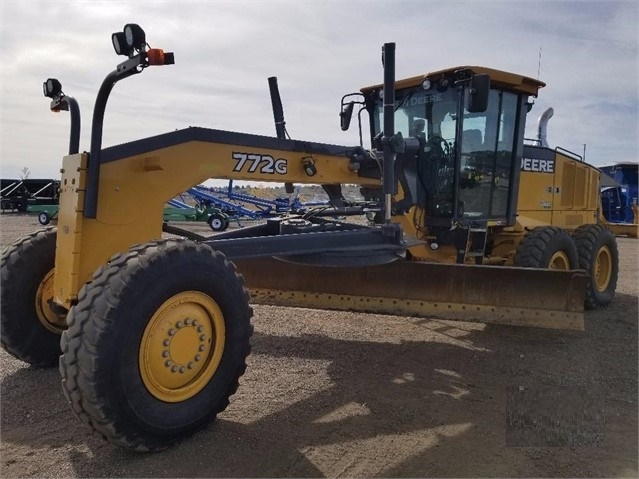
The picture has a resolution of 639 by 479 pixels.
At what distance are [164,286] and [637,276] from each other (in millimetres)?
10246

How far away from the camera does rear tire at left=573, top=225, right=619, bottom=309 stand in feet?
23.5

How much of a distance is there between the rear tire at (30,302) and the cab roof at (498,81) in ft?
12.8

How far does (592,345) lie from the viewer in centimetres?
558

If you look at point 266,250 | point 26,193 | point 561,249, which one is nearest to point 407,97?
point 561,249

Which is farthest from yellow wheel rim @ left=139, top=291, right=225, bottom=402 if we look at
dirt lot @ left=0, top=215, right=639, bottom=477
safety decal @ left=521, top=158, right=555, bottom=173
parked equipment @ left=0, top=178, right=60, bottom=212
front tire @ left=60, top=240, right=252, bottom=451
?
parked equipment @ left=0, top=178, right=60, bottom=212

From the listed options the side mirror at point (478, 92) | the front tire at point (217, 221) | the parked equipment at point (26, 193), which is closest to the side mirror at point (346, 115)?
the side mirror at point (478, 92)

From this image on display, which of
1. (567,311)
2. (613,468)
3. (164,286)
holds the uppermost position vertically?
(164,286)

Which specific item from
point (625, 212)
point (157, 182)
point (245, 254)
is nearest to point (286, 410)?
point (245, 254)

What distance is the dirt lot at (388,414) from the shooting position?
301cm

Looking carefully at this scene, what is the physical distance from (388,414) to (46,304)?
2.59m

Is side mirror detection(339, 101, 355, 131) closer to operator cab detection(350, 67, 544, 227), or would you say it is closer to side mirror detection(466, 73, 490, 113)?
operator cab detection(350, 67, 544, 227)

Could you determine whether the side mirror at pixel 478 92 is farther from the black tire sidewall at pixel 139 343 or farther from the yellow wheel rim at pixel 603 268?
the yellow wheel rim at pixel 603 268

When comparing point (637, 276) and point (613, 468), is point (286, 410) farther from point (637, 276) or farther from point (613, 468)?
point (637, 276)

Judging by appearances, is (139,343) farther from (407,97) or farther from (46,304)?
(407,97)
